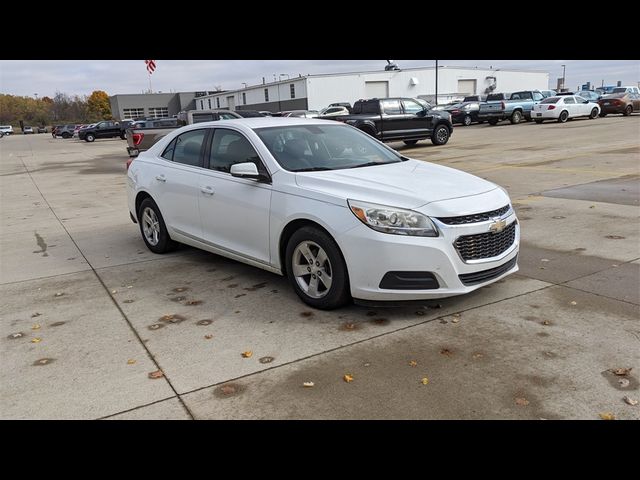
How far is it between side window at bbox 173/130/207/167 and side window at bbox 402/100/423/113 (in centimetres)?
1588

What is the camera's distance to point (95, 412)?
3.18 meters

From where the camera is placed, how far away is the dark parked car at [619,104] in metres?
33.0

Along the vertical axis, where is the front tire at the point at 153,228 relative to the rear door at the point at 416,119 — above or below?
below

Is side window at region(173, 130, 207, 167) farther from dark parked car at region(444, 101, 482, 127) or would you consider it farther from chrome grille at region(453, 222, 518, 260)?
dark parked car at region(444, 101, 482, 127)

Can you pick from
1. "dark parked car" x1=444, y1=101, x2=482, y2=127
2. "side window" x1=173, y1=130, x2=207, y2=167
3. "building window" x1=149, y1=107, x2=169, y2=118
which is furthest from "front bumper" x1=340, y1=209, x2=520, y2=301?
"building window" x1=149, y1=107, x2=169, y2=118

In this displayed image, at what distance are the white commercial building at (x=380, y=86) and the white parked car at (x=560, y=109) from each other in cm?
3021

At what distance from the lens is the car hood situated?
4.32 meters

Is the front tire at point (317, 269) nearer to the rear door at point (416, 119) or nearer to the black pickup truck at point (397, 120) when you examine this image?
the black pickup truck at point (397, 120)

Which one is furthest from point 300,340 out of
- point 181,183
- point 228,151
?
point 181,183

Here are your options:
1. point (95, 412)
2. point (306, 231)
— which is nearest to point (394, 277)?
point (306, 231)

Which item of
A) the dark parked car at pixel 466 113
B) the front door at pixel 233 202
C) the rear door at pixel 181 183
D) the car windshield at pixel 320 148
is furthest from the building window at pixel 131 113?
the car windshield at pixel 320 148

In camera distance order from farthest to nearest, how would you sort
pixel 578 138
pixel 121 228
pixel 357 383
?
pixel 578 138
pixel 121 228
pixel 357 383

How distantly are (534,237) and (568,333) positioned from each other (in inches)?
117

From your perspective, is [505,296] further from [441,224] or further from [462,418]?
[462,418]
